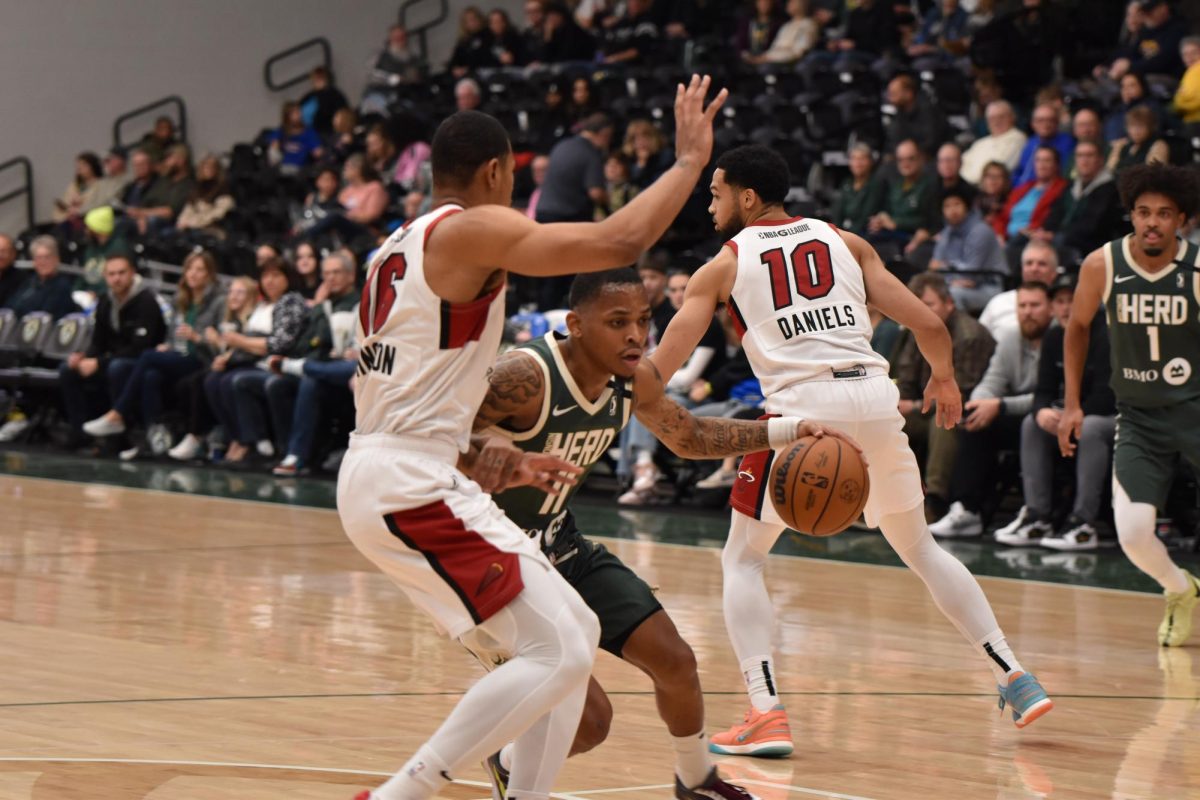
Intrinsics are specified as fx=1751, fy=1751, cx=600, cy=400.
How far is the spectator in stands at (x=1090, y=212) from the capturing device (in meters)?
11.3

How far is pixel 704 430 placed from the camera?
439cm

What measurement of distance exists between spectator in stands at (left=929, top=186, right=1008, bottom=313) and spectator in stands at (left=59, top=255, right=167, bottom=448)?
21.0 ft

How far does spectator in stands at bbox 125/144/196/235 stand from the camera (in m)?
17.9

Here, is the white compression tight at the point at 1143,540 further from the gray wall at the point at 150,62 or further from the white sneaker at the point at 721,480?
the gray wall at the point at 150,62

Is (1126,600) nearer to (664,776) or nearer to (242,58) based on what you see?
(664,776)

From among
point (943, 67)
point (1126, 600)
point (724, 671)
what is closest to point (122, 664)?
point (724, 671)

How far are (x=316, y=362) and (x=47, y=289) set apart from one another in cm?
419

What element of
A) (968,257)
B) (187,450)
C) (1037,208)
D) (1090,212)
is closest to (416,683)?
(968,257)

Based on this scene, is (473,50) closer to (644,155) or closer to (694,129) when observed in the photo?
(644,155)

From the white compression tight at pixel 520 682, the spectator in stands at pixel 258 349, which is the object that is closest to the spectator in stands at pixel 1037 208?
the spectator in stands at pixel 258 349

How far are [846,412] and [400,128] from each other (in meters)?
12.5

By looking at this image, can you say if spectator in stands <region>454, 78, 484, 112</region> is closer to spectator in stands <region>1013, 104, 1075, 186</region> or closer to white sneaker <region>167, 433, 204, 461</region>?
white sneaker <region>167, 433, 204, 461</region>

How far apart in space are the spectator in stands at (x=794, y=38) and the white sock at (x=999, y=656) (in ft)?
37.8

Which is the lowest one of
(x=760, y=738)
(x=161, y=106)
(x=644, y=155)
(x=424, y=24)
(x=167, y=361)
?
(x=167, y=361)
